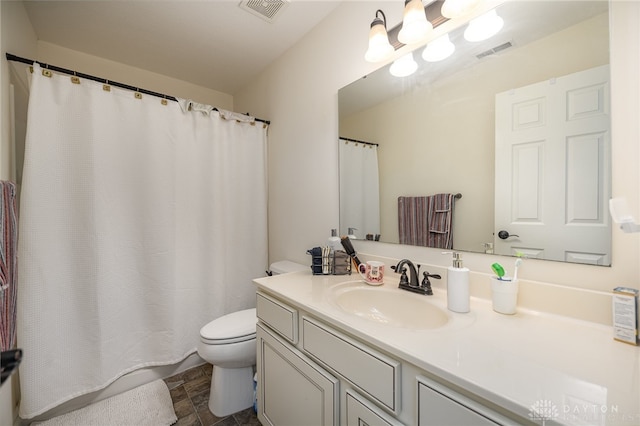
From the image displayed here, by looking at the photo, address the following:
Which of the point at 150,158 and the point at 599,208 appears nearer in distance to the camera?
the point at 599,208

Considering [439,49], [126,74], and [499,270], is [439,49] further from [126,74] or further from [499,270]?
[126,74]

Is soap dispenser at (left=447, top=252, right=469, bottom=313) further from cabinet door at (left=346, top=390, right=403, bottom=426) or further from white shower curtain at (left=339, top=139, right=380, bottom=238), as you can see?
white shower curtain at (left=339, top=139, right=380, bottom=238)

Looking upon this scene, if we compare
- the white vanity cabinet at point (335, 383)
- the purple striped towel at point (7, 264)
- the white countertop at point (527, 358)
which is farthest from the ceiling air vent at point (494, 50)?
the purple striped towel at point (7, 264)

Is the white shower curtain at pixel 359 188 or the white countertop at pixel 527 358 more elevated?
the white shower curtain at pixel 359 188

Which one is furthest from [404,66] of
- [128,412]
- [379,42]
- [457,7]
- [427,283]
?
[128,412]

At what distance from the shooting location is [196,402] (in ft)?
5.06

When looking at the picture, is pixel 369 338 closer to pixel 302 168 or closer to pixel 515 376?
pixel 515 376

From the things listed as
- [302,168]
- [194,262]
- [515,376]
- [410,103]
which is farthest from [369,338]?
[194,262]

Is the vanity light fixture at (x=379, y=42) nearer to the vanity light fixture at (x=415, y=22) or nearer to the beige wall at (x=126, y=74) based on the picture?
the vanity light fixture at (x=415, y=22)

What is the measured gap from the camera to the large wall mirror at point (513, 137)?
0.77 m

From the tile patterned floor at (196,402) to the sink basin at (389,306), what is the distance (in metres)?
0.95

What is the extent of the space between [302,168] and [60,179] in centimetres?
140

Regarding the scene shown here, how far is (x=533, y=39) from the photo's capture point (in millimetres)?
867

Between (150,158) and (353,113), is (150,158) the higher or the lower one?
the lower one
